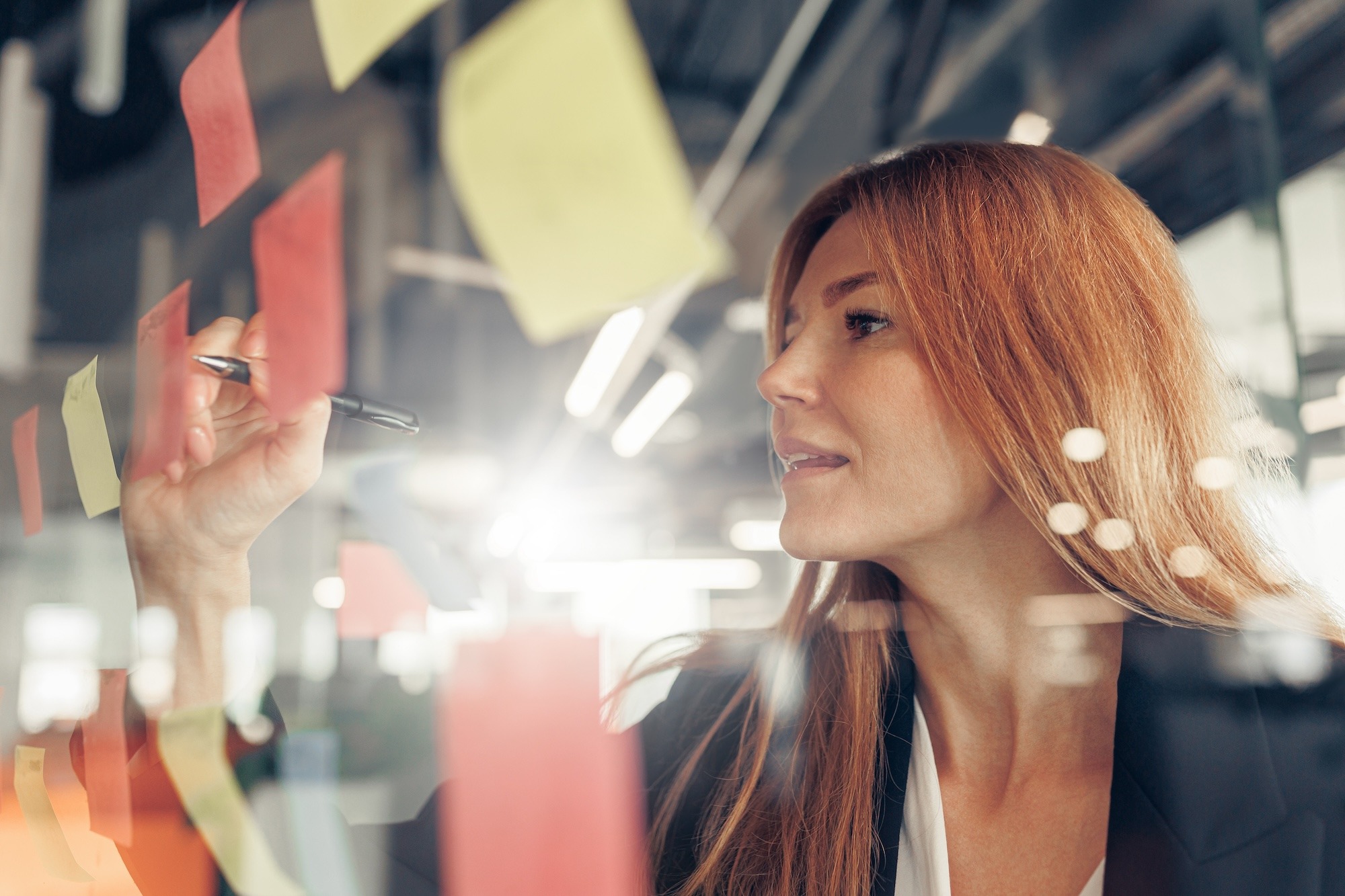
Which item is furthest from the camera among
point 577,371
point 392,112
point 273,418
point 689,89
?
point 577,371

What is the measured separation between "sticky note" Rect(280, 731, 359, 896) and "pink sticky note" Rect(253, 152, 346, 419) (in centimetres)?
22

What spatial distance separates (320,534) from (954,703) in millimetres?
591

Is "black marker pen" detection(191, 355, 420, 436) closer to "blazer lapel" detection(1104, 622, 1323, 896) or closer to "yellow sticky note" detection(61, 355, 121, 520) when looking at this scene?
"yellow sticky note" detection(61, 355, 121, 520)

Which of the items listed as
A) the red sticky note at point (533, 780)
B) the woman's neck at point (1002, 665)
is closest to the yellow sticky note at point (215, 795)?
the red sticky note at point (533, 780)

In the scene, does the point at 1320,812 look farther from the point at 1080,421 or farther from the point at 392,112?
the point at 392,112

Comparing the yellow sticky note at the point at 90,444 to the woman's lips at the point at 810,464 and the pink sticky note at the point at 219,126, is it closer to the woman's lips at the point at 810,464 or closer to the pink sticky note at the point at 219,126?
the pink sticky note at the point at 219,126

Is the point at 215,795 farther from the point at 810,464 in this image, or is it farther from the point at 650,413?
the point at 650,413

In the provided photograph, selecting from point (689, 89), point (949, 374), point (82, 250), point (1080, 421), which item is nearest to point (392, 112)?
point (689, 89)

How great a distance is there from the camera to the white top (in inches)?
27.6

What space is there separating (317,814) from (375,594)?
0.14m

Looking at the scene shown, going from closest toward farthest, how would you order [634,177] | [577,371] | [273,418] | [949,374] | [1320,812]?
[634,177] → [273,418] → [1320,812] → [949,374] → [577,371]

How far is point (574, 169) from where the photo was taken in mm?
410

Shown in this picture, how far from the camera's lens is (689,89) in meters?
1.18

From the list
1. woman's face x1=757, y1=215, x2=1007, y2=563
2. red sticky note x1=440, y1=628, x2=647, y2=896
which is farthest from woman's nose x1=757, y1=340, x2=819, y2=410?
red sticky note x1=440, y1=628, x2=647, y2=896
